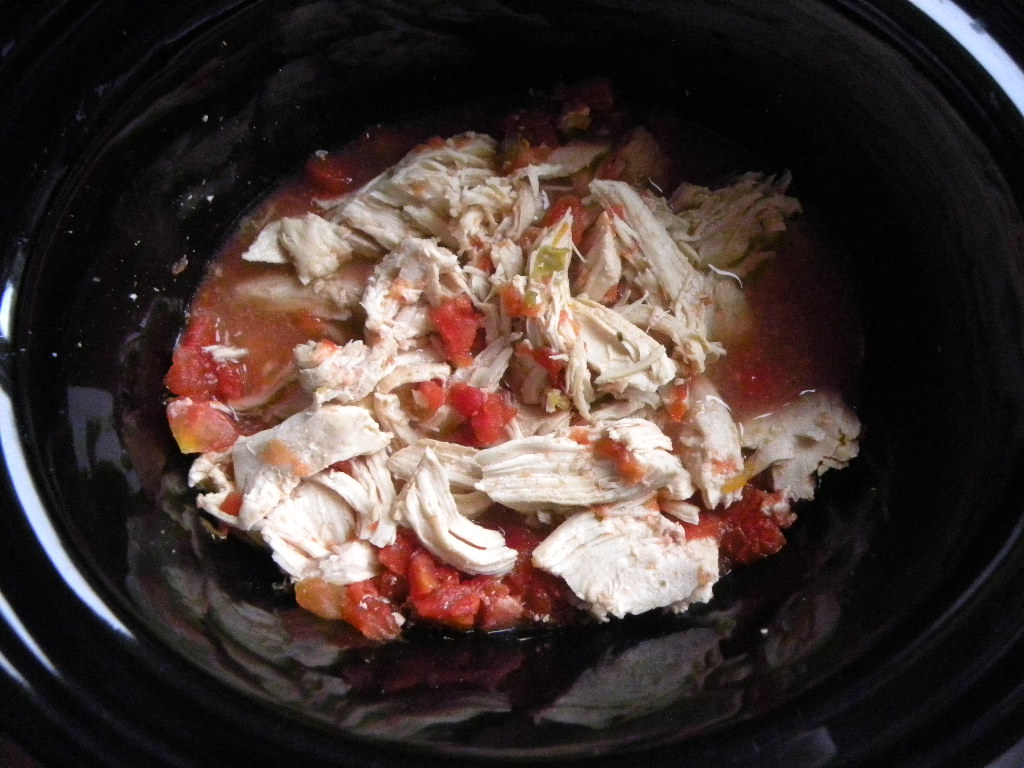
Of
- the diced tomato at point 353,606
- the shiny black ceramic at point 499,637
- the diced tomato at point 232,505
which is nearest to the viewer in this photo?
the shiny black ceramic at point 499,637

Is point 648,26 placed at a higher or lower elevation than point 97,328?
higher

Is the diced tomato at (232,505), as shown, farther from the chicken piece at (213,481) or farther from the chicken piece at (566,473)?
the chicken piece at (566,473)

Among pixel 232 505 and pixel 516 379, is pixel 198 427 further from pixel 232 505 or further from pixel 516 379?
pixel 516 379

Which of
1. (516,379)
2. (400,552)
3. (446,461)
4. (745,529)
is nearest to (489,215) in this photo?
(516,379)

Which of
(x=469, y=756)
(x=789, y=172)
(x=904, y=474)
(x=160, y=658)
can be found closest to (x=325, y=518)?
(x=160, y=658)

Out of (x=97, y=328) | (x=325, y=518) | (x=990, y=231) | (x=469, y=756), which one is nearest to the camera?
(x=469, y=756)

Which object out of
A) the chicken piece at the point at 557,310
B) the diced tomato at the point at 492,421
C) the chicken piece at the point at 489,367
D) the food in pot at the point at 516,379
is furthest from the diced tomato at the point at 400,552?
the chicken piece at the point at 557,310

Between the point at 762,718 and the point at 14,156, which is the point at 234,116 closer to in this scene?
the point at 14,156
